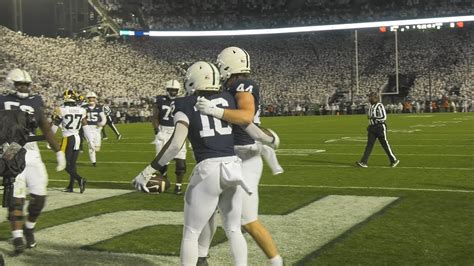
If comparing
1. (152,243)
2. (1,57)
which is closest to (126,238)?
(152,243)

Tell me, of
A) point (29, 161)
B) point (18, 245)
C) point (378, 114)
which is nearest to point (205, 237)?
point (18, 245)

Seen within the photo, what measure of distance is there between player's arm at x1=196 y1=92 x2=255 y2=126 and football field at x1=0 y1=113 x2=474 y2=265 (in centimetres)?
150

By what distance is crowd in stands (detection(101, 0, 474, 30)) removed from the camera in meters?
52.9

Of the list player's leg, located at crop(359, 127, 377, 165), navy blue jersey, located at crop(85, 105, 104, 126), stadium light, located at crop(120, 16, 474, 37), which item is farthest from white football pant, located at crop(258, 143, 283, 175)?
stadium light, located at crop(120, 16, 474, 37)

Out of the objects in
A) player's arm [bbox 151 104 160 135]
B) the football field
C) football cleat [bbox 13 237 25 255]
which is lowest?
the football field

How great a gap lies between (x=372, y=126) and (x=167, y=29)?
149 ft

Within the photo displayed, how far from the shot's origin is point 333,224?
726cm

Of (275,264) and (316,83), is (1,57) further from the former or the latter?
(275,264)

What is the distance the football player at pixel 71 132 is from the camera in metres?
A: 10.5

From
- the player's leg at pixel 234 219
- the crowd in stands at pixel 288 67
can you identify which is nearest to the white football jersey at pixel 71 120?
the player's leg at pixel 234 219

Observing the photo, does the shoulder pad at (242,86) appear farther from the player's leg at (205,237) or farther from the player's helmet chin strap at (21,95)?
the player's helmet chin strap at (21,95)

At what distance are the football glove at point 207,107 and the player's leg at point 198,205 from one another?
377 mm

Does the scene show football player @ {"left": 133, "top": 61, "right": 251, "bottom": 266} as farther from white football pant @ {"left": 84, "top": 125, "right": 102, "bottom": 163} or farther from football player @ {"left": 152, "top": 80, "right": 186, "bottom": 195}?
white football pant @ {"left": 84, "top": 125, "right": 102, "bottom": 163}

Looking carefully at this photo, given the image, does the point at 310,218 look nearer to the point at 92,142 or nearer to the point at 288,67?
the point at 92,142
